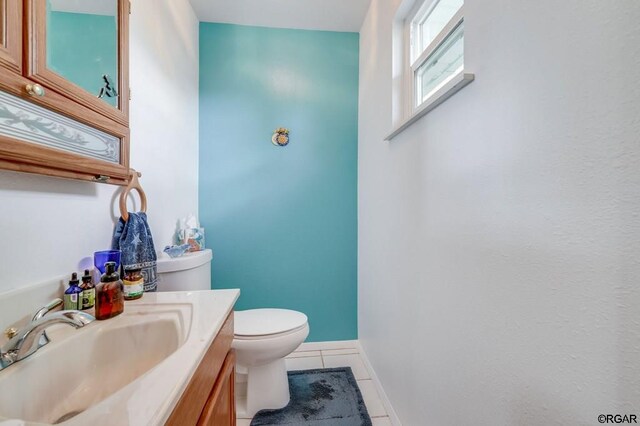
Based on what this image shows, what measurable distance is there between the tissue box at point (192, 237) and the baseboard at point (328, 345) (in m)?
1.10

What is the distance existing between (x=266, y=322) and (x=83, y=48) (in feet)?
4.46

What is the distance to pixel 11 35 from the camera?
55 cm

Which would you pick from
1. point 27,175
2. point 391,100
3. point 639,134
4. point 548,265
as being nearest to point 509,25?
point 639,134

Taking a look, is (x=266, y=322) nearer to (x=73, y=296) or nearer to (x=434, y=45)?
(x=73, y=296)

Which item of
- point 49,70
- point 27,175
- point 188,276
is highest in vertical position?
point 49,70

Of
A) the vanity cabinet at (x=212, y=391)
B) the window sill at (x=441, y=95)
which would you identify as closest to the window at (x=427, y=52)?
the window sill at (x=441, y=95)

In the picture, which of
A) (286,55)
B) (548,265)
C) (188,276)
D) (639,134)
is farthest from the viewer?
(286,55)

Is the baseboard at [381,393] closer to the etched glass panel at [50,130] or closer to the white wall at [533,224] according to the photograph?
the white wall at [533,224]

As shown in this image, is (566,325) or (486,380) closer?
(566,325)

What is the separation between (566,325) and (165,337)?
0.94m

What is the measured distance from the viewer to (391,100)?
1391mm

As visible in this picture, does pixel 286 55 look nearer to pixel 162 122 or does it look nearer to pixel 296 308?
pixel 162 122

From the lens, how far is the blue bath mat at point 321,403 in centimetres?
133

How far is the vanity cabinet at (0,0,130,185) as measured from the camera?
564 millimetres
